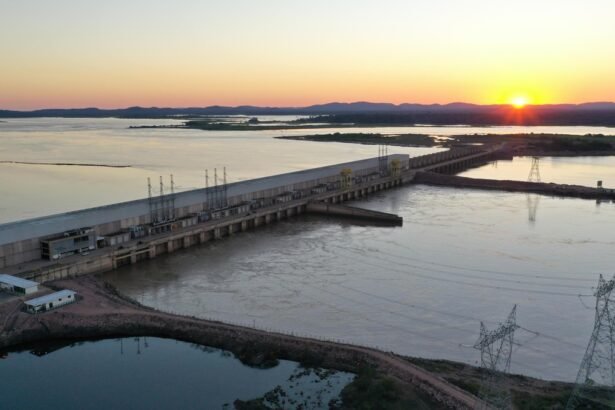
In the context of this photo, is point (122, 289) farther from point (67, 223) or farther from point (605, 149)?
point (605, 149)

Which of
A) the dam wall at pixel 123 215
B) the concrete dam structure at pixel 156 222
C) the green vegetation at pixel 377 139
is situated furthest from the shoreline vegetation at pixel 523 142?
the dam wall at pixel 123 215

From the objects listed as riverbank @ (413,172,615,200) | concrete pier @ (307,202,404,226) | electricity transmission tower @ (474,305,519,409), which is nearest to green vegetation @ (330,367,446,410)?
electricity transmission tower @ (474,305,519,409)

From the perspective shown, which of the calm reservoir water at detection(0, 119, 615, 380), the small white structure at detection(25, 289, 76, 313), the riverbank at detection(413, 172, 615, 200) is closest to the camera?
the small white structure at detection(25, 289, 76, 313)

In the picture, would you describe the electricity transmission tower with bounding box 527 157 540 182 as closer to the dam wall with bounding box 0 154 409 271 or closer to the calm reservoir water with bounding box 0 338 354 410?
the dam wall with bounding box 0 154 409 271

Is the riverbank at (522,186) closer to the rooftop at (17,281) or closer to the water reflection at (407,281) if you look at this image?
the water reflection at (407,281)

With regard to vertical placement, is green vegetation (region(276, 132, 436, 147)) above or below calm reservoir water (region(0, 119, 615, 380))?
above

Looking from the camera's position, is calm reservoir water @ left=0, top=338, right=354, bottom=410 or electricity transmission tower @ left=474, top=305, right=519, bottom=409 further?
calm reservoir water @ left=0, top=338, right=354, bottom=410

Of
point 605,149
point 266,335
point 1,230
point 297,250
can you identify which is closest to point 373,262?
point 297,250
